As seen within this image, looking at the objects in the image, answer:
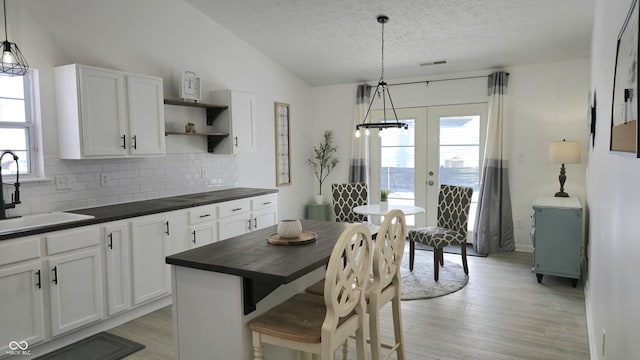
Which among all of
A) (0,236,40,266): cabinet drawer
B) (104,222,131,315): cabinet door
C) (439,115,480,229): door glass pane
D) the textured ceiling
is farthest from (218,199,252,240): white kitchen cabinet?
(439,115,480,229): door glass pane

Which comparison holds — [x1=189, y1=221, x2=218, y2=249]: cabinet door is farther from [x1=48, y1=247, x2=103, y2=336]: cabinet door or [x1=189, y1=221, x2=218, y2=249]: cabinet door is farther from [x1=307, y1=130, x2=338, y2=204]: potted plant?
[x1=307, y1=130, x2=338, y2=204]: potted plant

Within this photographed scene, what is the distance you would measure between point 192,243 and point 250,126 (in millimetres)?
1763

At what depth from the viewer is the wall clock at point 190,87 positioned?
4.48m

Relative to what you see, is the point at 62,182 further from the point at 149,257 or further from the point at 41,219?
the point at 149,257

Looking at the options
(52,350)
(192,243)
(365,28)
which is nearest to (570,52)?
(365,28)

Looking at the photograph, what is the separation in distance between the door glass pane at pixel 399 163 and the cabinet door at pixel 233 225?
2.44 meters

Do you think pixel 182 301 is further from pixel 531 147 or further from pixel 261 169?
pixel 531 147

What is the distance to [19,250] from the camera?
9.09ft

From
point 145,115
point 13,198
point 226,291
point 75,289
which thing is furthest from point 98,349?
point 145,115

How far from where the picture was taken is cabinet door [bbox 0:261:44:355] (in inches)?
107

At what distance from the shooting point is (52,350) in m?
3.05

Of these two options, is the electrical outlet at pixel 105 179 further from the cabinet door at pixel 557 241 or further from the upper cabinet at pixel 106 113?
the cabinet door at pixel 557 241

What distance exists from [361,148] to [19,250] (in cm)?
473

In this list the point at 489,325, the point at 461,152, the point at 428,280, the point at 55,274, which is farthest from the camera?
the point at 461,152
